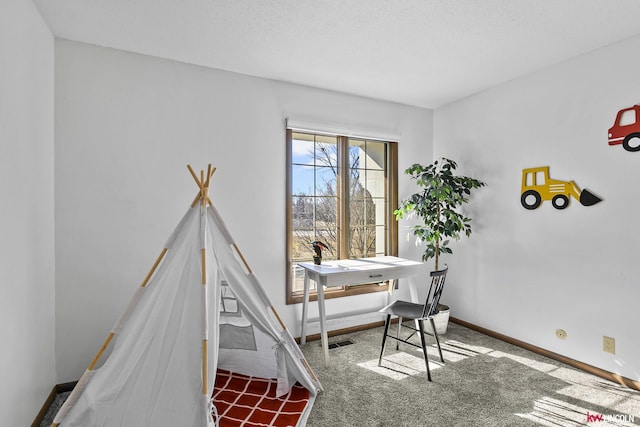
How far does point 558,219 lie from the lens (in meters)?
3.00

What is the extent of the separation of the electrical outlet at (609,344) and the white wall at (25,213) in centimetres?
385

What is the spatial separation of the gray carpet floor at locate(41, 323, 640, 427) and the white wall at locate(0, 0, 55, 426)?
1.40 feet

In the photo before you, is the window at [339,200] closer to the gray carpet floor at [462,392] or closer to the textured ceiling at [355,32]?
the textured ceiling at [355,32]

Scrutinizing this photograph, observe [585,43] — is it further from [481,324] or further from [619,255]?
[481,324]

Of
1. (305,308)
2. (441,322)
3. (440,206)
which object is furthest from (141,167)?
(441,322)

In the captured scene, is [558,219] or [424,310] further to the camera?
[558,219]

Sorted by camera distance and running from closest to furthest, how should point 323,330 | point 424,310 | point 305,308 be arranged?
1. point 424,310
2. point 323,330
3. point 305,308

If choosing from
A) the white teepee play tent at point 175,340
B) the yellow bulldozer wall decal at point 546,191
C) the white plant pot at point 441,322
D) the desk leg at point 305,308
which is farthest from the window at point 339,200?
A: the yellow bulldozer wall decal at point 546,191

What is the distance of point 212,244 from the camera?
2201 mm

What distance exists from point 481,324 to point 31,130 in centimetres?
411

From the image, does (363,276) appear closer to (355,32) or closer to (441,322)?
(441,322)

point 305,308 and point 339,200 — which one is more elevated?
point 339,200

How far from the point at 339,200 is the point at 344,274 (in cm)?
100

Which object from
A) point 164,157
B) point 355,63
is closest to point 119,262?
point 164,157
